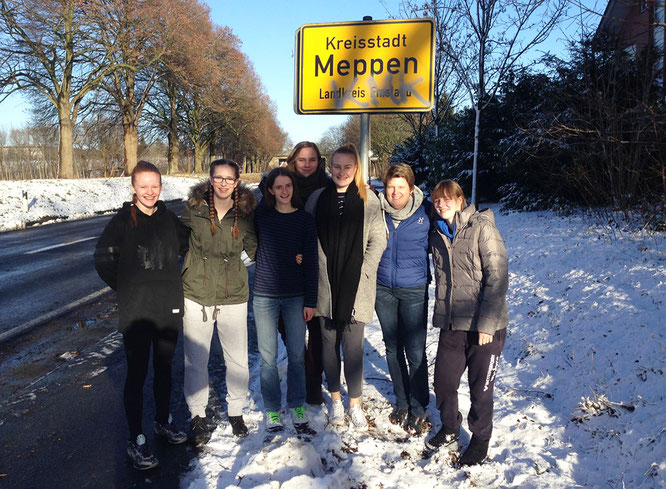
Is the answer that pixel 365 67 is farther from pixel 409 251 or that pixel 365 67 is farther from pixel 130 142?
pixel 130 142

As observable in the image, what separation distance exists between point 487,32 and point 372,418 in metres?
11.3

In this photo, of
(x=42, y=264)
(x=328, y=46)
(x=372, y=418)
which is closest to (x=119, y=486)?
(x=372, y=418)

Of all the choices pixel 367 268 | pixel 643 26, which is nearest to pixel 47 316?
pixel 367 268

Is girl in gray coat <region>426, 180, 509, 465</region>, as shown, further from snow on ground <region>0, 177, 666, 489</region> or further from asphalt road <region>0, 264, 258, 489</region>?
asphalt road <region>0, 264, 258, 489</region>

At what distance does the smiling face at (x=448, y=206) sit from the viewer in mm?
3094

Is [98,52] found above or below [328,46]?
above

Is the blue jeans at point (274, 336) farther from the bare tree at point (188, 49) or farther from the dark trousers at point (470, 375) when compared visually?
the bare tree at point (188, 49)

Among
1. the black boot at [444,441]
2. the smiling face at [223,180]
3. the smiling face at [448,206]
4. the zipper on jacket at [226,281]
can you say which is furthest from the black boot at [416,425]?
the smiling face at [223,180]

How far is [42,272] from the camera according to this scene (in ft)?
28.2

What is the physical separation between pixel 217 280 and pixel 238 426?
106 cm

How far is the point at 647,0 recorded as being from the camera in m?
4.81

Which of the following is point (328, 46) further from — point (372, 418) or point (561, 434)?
point (561, 434)

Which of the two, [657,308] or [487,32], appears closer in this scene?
[657,308]

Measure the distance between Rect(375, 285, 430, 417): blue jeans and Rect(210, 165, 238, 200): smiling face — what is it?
1295 mm
